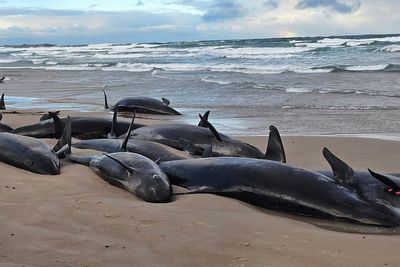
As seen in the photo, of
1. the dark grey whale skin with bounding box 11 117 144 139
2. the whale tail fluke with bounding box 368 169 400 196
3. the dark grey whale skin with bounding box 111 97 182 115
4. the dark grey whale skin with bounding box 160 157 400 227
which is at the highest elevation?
the whale tail fluke with bounding box 368 169 400 196

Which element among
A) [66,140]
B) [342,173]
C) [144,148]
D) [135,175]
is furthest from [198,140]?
[342,173]

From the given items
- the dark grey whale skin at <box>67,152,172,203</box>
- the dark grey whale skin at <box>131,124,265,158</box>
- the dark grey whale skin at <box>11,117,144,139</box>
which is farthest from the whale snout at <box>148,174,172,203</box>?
the dark grey whale skin at <box>11,117,144,139</box>

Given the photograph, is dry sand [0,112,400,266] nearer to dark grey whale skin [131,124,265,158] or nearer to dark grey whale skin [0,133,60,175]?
dark grey whale skin [0,133,60,175]

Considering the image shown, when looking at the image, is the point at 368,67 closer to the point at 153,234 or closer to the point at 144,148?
the point at 144,148

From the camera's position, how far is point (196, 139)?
22.7 feet

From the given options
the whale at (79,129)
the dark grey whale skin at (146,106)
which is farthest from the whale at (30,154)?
the dark grey whale skin at (146,106)

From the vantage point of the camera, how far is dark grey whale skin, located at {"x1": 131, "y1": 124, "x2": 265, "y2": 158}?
6363 mm

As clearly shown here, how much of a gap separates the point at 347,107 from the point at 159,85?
9066mm

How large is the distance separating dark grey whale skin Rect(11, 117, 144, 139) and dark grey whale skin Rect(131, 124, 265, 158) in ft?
2.26

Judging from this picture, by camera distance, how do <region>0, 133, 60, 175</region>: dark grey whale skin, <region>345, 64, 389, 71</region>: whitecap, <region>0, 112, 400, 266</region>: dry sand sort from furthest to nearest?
<region>345, 64, 389, 71</region>: whitecap
<region>0, 133, 60, 175</region>: dark grey whale skin
<region>0, 112, 400, 266</region>: dry sand

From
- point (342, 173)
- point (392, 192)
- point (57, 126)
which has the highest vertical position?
point (342, 173)

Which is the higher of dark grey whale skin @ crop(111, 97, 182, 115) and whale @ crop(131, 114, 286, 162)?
whale @ crop(131, 114, 286, 162)

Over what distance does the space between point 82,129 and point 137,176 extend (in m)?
3.59

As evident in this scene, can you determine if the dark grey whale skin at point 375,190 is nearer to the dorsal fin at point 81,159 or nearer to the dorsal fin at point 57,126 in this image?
the dorsal fin at point 81,159
